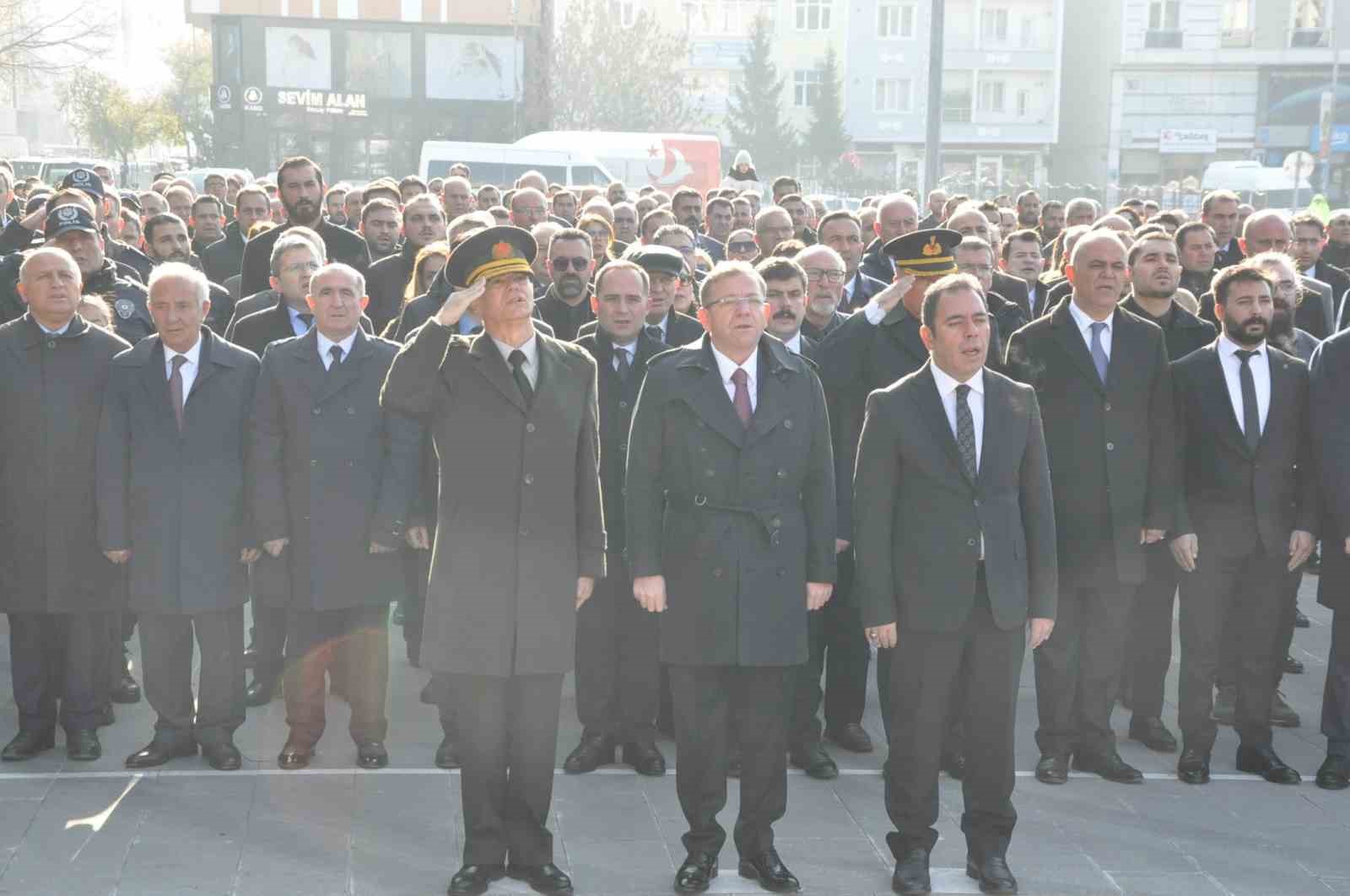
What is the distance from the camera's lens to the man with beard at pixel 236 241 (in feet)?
43.4

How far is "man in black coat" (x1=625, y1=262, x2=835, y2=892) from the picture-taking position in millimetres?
6062

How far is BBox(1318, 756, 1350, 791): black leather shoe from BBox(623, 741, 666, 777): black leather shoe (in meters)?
2.84

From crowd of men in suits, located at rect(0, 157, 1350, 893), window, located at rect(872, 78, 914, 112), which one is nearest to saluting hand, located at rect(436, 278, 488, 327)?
crowd of men in suits, located at rect(0, 157, 1350, 893)

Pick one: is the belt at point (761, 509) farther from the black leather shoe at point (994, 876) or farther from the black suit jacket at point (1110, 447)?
the black suit jacket at point (1110, 447)

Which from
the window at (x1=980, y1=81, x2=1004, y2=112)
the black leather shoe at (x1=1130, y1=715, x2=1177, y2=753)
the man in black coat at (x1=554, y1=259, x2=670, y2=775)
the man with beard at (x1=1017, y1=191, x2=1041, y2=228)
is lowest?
the black leather shoe at (x1=1130, y1=715, x2=1177, y2=753)

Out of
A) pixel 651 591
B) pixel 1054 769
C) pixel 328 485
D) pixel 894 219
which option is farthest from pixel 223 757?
pixel 894 219

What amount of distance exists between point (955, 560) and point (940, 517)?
16 centimetres

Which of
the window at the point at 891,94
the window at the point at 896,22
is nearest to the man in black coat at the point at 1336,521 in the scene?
the window at the point at 891,94

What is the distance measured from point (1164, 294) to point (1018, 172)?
67.2 metres

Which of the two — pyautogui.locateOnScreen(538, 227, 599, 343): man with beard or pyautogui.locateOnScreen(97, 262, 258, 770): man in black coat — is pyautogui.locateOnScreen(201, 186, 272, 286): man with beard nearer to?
pyautogui.locateOnScreen(538, 227, 599, 343): man with beard

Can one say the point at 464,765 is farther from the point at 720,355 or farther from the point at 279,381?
the point at 279,381

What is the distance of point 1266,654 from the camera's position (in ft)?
25.1

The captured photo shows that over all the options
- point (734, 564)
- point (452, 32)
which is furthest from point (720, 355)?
point (452, 32)

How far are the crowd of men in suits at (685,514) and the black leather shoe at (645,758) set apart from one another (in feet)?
0.04
